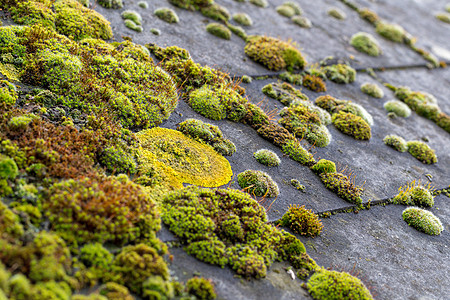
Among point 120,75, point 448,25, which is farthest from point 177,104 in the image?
point 448,25

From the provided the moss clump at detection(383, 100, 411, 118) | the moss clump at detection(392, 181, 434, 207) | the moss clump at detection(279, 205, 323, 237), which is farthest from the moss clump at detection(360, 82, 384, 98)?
the moss clump at detection(279, 205, 323, 237)

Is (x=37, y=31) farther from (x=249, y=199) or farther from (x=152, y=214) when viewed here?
(x=249, y=199)

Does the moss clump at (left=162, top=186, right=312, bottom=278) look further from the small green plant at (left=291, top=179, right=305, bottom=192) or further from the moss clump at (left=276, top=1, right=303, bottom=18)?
the moss clump at (left=276, top=1, right=303, bottom=18)

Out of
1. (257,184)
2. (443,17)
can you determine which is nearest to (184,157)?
(257,184)

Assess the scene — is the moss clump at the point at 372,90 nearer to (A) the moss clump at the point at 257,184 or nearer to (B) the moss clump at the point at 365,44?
(B) the moss clump at the point at 365,44

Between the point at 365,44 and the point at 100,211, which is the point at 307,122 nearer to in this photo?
the point at 100,211
